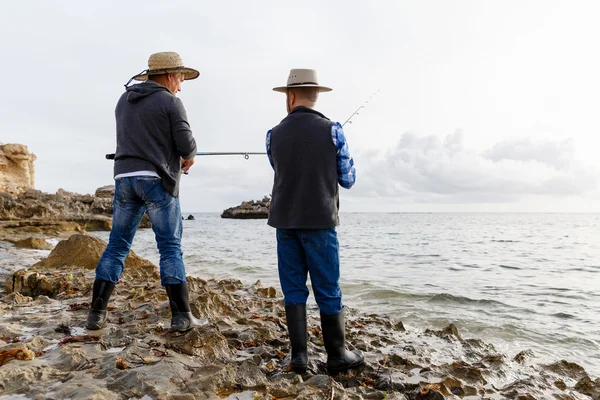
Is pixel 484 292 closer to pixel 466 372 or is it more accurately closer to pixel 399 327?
pixel 399 327

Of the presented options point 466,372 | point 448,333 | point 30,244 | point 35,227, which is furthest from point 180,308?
point 35,227

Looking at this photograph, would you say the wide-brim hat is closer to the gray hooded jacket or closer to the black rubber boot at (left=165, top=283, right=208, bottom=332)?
the gray hooded jacket

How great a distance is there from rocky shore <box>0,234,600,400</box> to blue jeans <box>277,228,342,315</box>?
22.9 inches

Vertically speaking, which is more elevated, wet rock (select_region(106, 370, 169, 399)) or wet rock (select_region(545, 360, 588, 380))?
wet rock (select_region(106, 370, 169, 399))

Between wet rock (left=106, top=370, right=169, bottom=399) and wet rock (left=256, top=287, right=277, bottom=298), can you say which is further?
wet rock (left=256, top=287, right=277, bottom=298)

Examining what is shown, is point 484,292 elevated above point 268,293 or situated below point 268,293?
below

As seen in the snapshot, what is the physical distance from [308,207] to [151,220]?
144 centimetres

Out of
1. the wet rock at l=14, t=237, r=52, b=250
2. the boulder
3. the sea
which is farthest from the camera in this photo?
the wet rock at l=14, t=237, r=52, b=250

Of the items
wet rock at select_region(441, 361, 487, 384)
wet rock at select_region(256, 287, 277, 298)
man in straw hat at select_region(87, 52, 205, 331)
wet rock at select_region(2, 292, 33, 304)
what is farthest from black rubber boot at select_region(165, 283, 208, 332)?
wet rock at select_region(256, 287, 277, 298)

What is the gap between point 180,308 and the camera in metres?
4.05

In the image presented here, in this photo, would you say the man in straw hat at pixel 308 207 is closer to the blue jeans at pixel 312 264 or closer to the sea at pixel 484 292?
the blue jeans at pixel 312 264

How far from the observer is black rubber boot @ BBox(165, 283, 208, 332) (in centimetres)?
400

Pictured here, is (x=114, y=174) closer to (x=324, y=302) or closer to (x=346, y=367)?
(x=324, y=302)

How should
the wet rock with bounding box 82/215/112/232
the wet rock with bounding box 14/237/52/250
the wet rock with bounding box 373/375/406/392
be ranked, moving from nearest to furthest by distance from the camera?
the wet rock with bounding box 373/375/406/392, the wet rock with bounding box 14/237/52/250, the wet rock with bounding box 82/215/112/232
